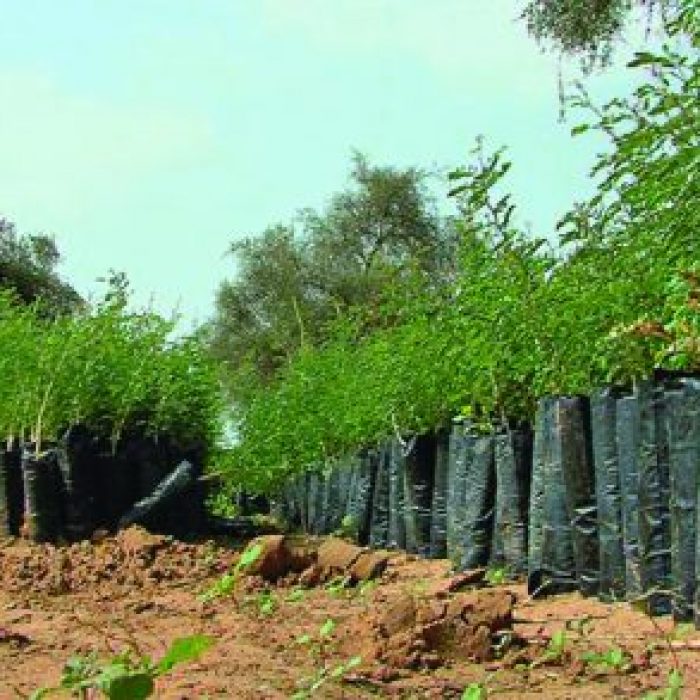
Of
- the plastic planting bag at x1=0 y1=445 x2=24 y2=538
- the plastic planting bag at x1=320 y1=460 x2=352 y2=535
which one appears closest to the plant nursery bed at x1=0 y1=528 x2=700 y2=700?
the plastic planting bag at x1=0 y1=445 x2=24 y2=538

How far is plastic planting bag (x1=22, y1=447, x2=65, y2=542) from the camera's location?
28.6 feet

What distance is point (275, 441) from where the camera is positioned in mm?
13234

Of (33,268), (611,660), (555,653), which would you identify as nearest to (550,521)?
(555,653)

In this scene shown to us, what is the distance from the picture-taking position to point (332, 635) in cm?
455

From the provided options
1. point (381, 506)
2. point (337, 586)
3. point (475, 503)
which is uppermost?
point (475, 503)

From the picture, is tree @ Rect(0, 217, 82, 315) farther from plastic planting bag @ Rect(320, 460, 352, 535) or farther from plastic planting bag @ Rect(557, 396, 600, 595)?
plastic planting bag @ Rect(557, 396, 600, 595)

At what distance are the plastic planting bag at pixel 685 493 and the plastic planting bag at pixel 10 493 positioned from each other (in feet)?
18.3

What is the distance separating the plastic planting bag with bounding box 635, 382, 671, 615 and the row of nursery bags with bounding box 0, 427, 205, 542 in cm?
473

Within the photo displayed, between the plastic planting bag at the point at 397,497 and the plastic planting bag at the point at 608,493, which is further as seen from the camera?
the plastic planting bag at the point at 397,497

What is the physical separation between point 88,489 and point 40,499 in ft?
1.42

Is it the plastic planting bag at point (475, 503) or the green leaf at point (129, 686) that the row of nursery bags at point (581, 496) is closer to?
the plastic planting bag at point (475, 503)

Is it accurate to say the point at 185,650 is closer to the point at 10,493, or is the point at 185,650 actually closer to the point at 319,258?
the point at 10,493

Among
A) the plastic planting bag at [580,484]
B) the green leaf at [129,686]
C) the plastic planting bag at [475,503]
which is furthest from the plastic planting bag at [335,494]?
the green leaf at [129,686]

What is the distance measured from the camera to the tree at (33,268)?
27.6m
